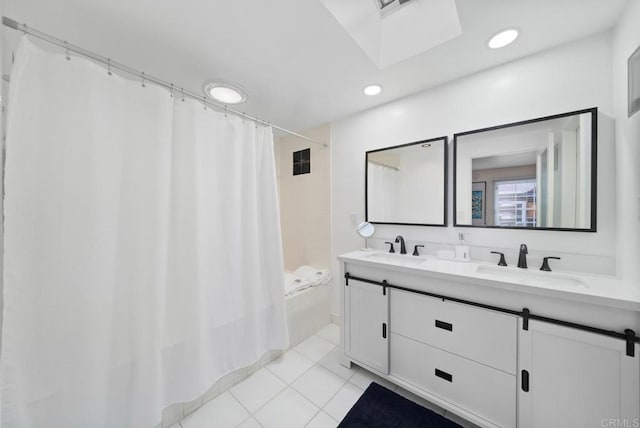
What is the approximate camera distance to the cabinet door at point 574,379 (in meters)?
0.88

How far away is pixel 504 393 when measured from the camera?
1122 mm

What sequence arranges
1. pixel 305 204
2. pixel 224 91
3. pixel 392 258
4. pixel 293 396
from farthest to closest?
pixel 305 204 → pixel 392 258 → pixel 224 91 → pixel 293 396

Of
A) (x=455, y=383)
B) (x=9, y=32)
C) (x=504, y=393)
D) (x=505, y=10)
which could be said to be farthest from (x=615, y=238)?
(x=9, y=32)

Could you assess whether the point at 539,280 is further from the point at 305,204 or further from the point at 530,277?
the point at 305,204

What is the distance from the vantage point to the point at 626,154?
3.55 ft

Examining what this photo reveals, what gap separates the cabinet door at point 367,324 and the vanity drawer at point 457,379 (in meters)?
0.08

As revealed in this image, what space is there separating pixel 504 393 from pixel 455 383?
0.22m

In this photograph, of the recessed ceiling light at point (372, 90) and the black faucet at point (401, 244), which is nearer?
the recessed ceiling light at point (372, 90)

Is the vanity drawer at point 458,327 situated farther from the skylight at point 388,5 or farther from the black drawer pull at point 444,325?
the skylight at point 388,5

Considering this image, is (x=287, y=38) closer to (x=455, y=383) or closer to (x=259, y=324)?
(x=259, y=324)

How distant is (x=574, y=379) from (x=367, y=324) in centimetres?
101


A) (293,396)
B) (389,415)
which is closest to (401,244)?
(389,415)

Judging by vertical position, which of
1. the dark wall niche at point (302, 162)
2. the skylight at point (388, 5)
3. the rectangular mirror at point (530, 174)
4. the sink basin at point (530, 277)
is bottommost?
the sink basin at point (530, 277)

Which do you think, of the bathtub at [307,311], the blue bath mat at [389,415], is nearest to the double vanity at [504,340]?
the blue bath mat at [389,415]
